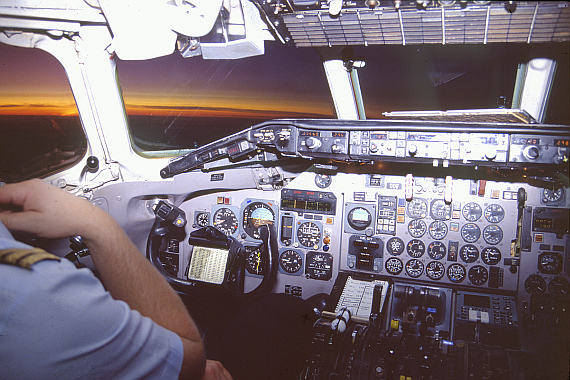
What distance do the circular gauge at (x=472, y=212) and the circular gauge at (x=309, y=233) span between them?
1.32 metres

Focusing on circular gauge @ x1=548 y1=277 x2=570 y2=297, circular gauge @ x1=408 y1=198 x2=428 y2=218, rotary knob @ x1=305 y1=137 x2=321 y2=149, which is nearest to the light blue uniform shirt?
rotary knob @ x1=305 y1=137 x2=321 y2=149

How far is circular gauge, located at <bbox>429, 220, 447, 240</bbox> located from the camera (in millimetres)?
3307

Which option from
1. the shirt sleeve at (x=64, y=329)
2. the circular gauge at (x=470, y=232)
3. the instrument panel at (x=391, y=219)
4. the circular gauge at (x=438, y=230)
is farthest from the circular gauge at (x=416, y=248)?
the shirt sleeve at (x=64, y=329)

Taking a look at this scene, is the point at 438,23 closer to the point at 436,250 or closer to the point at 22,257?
the point at 22,257

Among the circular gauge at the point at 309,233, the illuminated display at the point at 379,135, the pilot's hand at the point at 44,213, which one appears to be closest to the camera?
the pilot's hand at the point at 44,213

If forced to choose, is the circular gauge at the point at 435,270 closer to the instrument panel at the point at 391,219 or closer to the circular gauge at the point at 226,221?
the instrument panel at the point at 391,219

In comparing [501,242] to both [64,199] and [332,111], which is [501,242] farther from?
[64,199]

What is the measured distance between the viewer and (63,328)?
1.60ft

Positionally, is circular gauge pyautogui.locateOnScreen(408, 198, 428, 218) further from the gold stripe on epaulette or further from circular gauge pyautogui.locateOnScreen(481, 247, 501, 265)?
the gold stripe on epaulette

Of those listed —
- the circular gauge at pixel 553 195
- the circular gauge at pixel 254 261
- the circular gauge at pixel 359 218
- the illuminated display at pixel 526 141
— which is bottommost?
the circular gauge at pixel 254 261

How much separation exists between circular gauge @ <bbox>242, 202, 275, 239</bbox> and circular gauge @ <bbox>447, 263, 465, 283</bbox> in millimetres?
1708

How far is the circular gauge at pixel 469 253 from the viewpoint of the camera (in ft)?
10.7

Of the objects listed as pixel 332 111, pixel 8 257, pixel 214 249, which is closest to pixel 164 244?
pixel 214 249

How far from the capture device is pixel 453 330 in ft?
10.6
